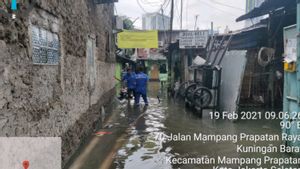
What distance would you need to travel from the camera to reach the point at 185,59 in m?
15.0

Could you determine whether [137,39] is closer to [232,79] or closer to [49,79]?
[232,79]

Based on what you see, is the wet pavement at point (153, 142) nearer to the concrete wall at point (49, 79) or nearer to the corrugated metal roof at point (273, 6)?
the concrete wall at point (49, 79)

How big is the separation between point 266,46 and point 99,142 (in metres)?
6.77
